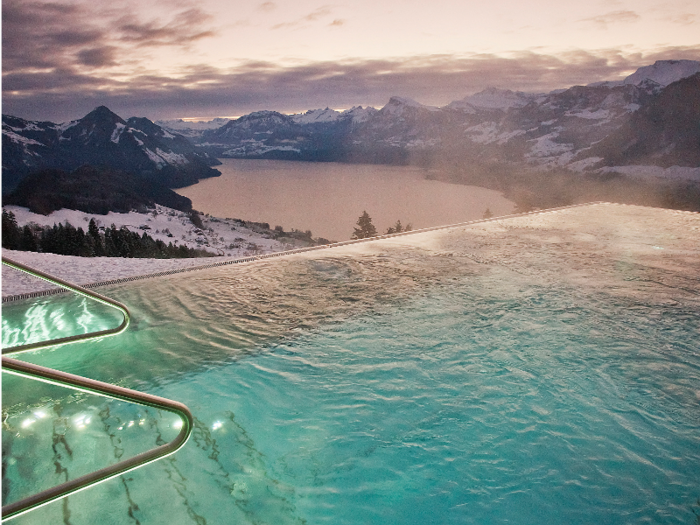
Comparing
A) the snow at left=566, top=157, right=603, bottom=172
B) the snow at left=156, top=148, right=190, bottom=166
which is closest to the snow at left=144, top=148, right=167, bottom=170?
the snow at left=156, top=148, right=190, bottom=166

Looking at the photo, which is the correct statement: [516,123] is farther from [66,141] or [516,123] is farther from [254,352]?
[254,352]

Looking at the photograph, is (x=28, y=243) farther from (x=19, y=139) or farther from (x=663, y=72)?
(x=663, y=72)

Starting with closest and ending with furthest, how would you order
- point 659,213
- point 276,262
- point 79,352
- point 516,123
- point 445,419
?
point 445,419 → point 79,352 → point 276,262 → point 659,213 → point 516,123

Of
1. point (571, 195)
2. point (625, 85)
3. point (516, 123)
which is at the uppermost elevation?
point (625, 85)

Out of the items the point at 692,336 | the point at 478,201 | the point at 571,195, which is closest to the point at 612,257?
the point at 692,336

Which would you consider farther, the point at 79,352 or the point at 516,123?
the point at 516,123

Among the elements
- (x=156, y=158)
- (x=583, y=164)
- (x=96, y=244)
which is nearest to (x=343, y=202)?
(x=96, y=244)
